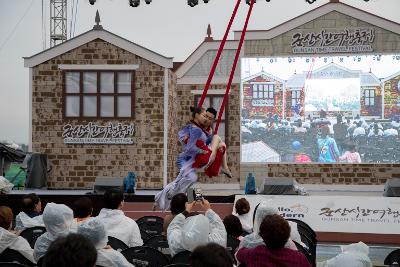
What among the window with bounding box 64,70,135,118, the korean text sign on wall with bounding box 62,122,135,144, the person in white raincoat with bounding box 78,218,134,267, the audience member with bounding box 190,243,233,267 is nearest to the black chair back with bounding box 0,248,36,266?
the person in white raincoat with bounding box 78,218,134,267

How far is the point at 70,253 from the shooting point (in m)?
3.11

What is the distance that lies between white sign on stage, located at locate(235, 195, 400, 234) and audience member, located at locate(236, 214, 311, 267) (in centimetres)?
797

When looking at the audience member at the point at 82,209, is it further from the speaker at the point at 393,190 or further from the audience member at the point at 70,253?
the speaker at the point at 393,190

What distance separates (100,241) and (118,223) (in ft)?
8.07

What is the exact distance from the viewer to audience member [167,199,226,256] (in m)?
5.72

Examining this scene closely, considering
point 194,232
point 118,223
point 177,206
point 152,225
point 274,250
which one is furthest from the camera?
point 152,225

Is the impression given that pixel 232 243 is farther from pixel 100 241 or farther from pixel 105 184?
pixel 105 184

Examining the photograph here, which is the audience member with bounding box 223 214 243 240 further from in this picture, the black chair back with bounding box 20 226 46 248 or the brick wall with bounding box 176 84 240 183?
the brick wall with bounding box 176 84 240 183

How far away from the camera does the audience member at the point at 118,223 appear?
7230mm

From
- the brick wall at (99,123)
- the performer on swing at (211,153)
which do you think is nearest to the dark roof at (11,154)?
the brick wall at (99,123)

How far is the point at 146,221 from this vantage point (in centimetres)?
898

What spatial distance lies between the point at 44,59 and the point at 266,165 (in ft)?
24.3

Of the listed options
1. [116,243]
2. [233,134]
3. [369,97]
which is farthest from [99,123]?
[116,243]

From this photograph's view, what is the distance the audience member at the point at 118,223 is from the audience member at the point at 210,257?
157 inches
